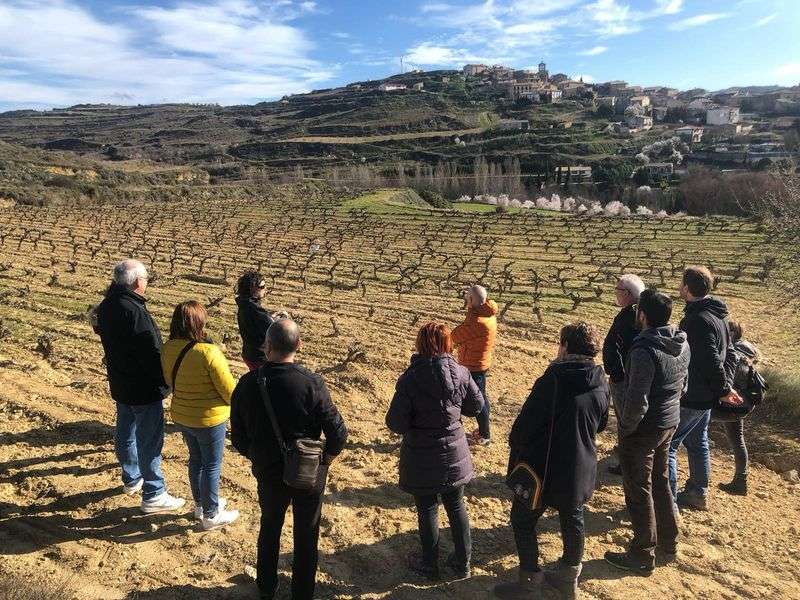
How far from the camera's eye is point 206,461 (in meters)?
3.73

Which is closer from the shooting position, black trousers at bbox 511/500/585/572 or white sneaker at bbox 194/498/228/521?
black trousers at bbox 511/500/585/572

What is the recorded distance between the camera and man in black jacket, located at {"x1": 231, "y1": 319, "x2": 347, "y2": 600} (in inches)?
114

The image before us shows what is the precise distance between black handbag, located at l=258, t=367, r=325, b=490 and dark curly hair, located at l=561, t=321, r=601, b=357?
1.62 metres

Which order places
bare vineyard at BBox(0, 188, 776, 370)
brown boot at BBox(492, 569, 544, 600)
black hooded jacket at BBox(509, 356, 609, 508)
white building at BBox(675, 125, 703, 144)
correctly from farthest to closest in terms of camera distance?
white building at BBox(675, 125, 703, 144) < bare vineyard at BBox(0, 188, 776, 370) < brown boot at BBox(492, 569, 544, 600) < black hooded jacket at BBox(509, 356, 609, 508)

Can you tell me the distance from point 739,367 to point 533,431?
8.08 feet

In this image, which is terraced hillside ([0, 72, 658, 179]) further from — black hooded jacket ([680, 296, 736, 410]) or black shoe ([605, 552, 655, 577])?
black shoe ([605, 552, 655, 577])

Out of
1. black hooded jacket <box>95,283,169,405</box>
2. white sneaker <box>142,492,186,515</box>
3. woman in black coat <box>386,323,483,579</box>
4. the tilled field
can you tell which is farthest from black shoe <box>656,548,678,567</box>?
black hooded jacket <box>95,283,169,405</box>

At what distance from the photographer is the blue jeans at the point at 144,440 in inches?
157

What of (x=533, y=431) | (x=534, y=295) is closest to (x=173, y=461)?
(x=533, y=431)

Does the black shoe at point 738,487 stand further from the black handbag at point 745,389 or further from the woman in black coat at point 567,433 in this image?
the woman in black coat at point 567,433

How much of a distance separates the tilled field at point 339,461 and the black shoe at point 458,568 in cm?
7

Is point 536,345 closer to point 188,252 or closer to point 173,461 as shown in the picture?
point 173,461

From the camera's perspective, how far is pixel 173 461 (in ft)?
16.2

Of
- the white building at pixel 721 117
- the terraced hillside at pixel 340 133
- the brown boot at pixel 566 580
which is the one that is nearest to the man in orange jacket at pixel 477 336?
the brown boot at pixel 566 580
